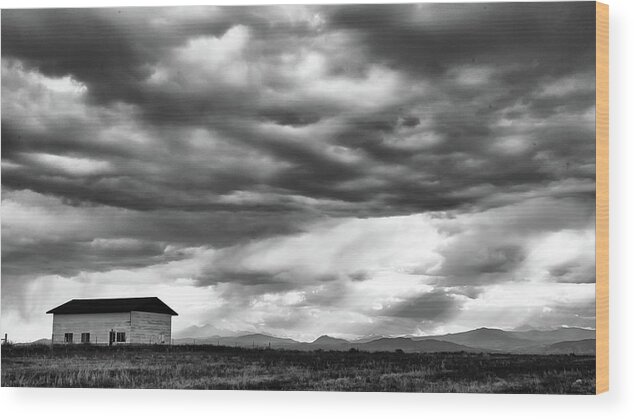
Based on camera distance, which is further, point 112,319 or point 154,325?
point 112,319

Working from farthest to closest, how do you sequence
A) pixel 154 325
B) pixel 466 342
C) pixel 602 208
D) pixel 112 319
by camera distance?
pixel 112 319 → pixel 154 325 → pixel 466 342 → pixel 602 208

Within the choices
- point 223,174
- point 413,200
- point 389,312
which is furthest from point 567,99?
point 223,174

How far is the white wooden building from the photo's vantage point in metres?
12.3

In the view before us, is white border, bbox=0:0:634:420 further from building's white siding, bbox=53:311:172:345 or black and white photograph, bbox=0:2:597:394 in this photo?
building's white siding, bbox=53:311:172:345

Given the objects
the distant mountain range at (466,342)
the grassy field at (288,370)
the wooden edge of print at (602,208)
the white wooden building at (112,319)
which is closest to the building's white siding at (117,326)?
the white wooden building at (112,319)

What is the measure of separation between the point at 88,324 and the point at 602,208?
5.30 m

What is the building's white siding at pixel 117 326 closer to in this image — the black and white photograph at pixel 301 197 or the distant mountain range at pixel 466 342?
the black and white photograph at pixel 301 197

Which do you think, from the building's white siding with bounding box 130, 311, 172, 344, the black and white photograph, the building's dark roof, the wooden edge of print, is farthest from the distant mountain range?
the building's dark roof

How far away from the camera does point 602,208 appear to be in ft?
38.0

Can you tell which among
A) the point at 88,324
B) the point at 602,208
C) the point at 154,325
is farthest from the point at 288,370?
the point at 602,208

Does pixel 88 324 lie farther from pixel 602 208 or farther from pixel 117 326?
pixel 602 208

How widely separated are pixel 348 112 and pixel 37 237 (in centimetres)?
344

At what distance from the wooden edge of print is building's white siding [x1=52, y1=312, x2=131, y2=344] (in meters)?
4.74

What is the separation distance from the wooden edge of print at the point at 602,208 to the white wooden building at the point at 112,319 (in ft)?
13.9
